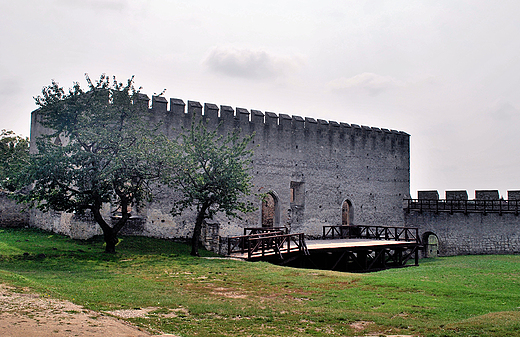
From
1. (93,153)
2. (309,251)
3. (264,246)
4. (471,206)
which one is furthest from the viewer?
(471,206)

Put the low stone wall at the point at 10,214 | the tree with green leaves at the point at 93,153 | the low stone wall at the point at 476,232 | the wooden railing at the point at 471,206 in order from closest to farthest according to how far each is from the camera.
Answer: the tree with green leaves at the point at 93,153, the low stone wall at the point at 10,214, the low stone wall at the point at 476,232, the wooden railing at the point at 471,206

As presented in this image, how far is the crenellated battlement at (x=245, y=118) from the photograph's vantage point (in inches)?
834

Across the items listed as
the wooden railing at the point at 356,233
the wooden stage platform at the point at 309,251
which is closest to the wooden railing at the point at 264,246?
the wooden stage platform at the point at 309,251

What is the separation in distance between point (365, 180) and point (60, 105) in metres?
18.2

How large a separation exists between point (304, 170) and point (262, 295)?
52.5 feet

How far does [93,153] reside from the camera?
15.2 meters

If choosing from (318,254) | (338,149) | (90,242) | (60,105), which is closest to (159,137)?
(60,105)

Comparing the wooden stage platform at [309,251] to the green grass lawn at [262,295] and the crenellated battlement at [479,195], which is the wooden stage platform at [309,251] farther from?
the crenellated battlement at [479,195]

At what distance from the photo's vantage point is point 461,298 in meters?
8.98

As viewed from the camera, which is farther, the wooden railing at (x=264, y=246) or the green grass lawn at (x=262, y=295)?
the wooden railing at (x=264, y=246)

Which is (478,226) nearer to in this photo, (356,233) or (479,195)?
(479,195)

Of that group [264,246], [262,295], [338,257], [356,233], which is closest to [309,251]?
[264,246]

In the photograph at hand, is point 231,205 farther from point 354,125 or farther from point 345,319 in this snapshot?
point 354,125

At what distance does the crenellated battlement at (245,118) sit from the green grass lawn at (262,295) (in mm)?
8239
